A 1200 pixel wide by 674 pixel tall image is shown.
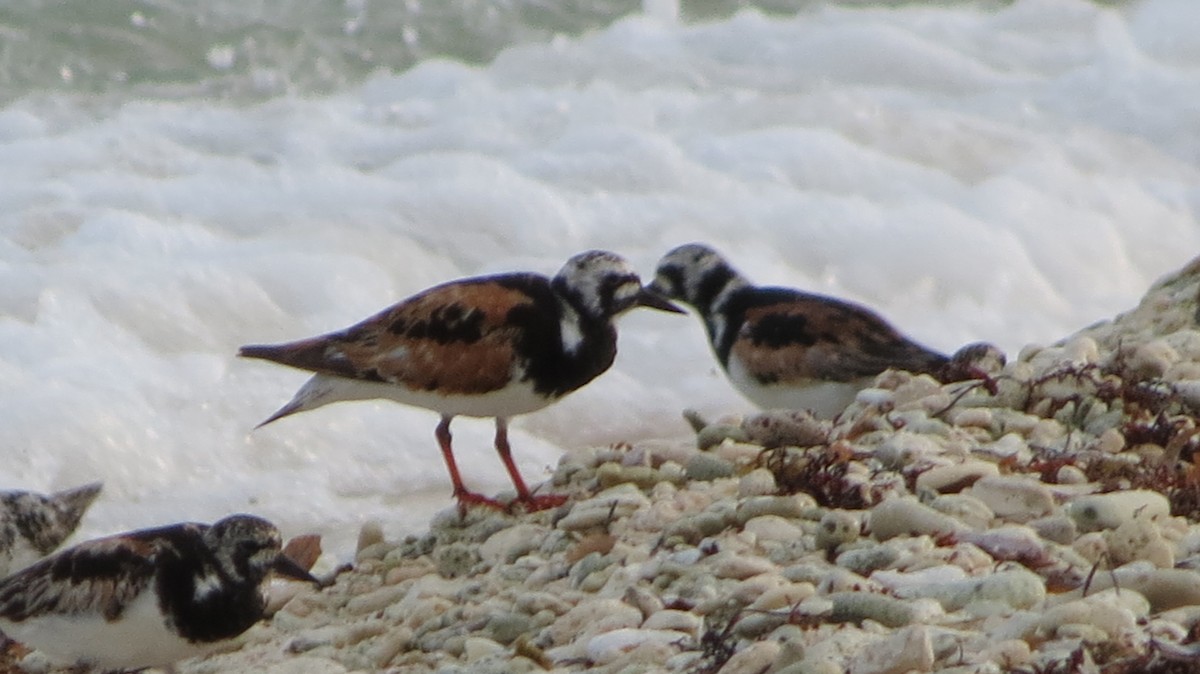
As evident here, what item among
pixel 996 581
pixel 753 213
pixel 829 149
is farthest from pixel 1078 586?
pixel 829 149

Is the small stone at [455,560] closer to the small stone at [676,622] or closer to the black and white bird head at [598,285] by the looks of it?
the black and white bird head at [598,285]

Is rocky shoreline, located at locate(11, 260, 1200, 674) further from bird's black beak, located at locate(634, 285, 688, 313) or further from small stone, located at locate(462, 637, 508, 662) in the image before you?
bird's black beak, located at locate(634, 285, 688, 313)

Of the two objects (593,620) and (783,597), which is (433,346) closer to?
(593,620)

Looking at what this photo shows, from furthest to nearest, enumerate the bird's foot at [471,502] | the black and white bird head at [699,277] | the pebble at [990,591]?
the black and white bird head at [699,277] → the bird's foot at [471,502] → the pebble at [990,591]

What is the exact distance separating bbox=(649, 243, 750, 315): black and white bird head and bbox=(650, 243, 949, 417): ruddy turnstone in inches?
7.1

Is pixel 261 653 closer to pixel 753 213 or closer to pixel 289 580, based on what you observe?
pixel 289 580

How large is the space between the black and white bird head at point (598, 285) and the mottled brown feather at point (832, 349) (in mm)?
772

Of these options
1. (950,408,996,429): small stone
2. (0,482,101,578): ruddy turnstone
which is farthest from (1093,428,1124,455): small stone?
(0,482,101,578): ruddy turnstone

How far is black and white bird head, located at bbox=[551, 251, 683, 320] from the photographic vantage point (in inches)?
228

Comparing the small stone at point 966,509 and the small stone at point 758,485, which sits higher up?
the small stone at point 966,509

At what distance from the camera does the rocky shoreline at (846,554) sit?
3838 mm

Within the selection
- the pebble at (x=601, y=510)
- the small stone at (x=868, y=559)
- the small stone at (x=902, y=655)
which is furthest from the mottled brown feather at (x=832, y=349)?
the small stone at (x=902, y=655)

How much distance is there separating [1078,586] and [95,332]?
16.2 feet

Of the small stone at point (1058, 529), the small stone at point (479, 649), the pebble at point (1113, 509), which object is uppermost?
the pebble at point (1113, 509)
